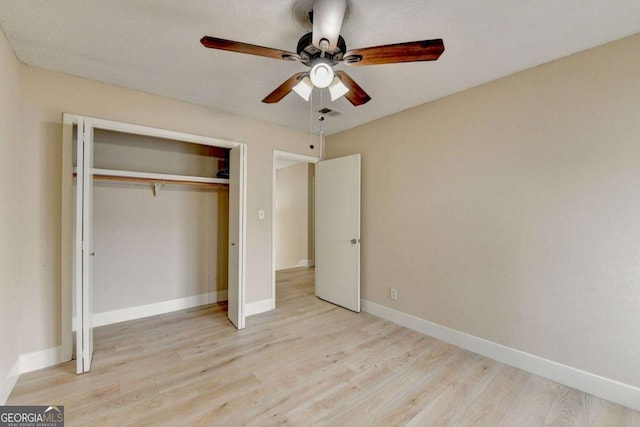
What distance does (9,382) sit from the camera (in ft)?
6.15

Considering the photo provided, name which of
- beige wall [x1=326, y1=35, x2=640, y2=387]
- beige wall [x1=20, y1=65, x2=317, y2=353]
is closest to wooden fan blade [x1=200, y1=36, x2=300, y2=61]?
beige wall [x1=20, y1=65, x2=317, y2=353]

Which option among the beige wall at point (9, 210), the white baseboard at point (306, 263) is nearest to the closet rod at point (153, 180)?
the beige wall at point (9, 210)

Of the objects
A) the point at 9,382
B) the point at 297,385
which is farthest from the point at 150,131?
the point at 297,385

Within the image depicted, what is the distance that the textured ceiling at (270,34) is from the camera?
5.11 feet

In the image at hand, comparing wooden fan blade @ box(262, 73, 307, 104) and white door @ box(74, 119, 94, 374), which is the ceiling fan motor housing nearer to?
wooden fan blade @ box(262, 73, 307, 104)

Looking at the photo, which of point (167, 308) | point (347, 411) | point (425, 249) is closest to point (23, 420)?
point (167, 308)

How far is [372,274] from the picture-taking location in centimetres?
345

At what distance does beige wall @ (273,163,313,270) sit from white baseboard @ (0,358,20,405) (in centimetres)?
461

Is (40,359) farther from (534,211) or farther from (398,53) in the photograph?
(534,211)

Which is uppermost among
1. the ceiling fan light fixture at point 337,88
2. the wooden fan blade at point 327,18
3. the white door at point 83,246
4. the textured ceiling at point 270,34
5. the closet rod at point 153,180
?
the textured ceiling at point 270,34

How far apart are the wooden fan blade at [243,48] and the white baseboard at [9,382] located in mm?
2581

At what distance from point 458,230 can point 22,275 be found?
384 cm

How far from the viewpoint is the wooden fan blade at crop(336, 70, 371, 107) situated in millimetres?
1783

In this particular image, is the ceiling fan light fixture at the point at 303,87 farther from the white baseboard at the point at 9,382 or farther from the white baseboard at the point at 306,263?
the white baseboard at the point at 306,263
